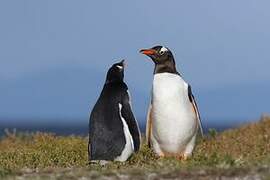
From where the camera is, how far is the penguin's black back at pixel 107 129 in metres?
14.7

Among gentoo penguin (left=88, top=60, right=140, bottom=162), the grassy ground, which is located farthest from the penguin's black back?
the grassy ground

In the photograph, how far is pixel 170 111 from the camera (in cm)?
1477

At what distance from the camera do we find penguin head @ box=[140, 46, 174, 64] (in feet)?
50.3

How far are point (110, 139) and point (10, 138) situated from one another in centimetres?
1110

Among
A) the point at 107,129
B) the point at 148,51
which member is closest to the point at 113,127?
the point at 107,129

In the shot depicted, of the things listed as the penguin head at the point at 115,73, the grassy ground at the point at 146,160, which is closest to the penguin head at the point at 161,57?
the penguin head at the point at 115,73

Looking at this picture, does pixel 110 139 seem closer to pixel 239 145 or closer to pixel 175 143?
pixel 175 143

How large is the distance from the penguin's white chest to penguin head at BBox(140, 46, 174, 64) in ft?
1.43

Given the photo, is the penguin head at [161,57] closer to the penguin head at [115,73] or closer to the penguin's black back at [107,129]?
the penguin head at [115,73]

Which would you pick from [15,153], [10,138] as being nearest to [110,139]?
[15,153]

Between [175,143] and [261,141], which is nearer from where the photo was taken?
[175,143]

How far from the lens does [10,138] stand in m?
25.3

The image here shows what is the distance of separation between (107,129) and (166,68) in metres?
1.65

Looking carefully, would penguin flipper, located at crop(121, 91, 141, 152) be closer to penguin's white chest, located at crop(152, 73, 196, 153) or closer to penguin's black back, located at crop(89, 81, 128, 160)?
penguin's black back, located at crop(89, 81, 128, 160)
